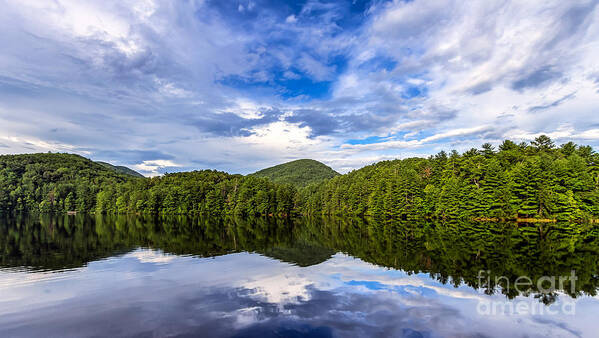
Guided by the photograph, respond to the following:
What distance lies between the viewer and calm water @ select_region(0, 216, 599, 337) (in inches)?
387

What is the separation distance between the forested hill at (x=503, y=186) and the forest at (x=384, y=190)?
19 centimetres

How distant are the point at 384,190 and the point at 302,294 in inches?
2857

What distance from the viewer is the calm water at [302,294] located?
9.82m

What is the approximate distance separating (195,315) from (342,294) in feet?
21.5

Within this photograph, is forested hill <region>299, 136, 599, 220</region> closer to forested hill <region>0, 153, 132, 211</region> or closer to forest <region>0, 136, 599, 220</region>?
forest <region>0, 136, 599, 220</region>

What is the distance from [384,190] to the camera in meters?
81.8

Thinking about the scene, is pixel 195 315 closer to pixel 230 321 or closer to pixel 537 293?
pixel 230 321

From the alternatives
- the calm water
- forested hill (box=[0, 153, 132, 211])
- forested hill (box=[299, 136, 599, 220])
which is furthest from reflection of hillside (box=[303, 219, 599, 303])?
forested hill (box=[0, 153, 132, 211])

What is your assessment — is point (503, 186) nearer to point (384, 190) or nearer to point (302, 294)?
point (384, 190)

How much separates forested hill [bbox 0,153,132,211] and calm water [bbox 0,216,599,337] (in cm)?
13626

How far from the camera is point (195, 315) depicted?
10.9 m

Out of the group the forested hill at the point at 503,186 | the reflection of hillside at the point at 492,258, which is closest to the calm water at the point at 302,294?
the reflection of hillside at the point at 492,258

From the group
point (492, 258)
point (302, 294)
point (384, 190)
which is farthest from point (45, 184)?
point (492, 258)

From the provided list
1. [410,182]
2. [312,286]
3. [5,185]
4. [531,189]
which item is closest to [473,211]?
[531,189]
